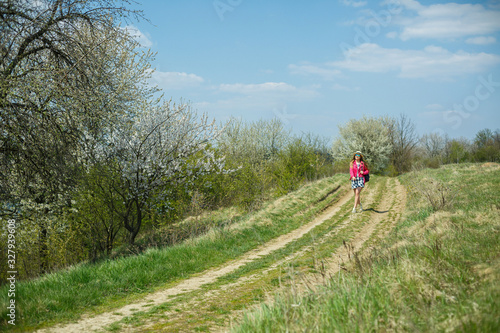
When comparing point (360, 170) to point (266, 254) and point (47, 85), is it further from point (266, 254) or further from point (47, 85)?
point (47, 85)

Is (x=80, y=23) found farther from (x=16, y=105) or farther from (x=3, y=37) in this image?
(x=16, y=105)

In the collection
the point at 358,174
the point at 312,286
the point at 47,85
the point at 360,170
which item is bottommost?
the point at 312,286

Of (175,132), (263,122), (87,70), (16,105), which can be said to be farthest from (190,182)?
(263,122)

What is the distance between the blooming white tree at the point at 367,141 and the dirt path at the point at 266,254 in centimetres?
2389

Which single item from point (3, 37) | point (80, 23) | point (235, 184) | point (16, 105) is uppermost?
point (80, 23)

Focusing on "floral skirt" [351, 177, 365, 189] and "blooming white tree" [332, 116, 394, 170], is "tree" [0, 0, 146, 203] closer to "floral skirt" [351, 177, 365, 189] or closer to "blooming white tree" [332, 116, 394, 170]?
"floral skirt" [351, 177, 365, 189]

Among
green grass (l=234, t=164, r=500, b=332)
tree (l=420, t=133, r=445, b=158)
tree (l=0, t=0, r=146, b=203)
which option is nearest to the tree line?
tree (l=0, t=0, r=146, b=203)

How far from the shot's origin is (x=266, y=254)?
9.39m

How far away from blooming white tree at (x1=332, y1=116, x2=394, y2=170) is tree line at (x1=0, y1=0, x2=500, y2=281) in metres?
22.0

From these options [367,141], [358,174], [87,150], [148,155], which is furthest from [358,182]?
[367,141]

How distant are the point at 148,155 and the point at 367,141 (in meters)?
34.2

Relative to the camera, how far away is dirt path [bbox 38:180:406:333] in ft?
17.3

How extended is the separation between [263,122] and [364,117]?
13.2 m

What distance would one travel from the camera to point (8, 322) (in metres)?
5.12
